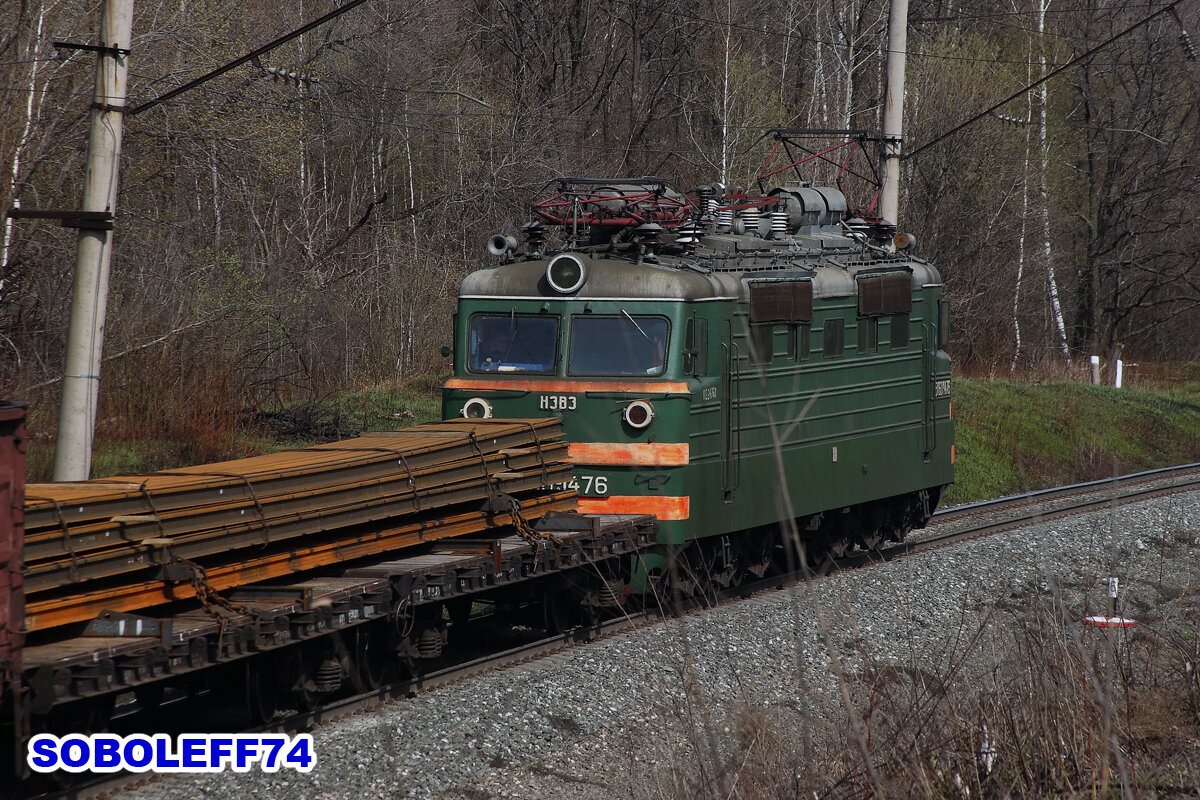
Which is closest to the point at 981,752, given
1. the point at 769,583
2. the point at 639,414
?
the point at 639,414

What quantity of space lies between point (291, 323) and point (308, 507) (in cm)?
1425

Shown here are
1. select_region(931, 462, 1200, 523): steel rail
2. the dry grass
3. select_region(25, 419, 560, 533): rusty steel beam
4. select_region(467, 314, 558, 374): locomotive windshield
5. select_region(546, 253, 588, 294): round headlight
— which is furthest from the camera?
select_region(931, 462, 1200, 523): steel rail

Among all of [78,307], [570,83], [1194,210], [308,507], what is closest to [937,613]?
[308,507]

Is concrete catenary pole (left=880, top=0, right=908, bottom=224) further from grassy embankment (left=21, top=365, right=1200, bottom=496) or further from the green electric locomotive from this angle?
the green electric locomotive

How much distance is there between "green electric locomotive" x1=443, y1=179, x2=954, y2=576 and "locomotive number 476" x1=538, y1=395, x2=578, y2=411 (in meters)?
0.01

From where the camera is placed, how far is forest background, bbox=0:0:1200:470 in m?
16.8

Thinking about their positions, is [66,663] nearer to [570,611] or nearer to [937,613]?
[570,611]

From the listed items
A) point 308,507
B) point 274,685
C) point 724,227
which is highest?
point 724,227

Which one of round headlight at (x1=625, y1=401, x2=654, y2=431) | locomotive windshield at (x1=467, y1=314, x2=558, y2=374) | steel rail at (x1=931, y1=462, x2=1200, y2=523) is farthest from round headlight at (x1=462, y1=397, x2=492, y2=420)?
steel rail at (x1=931, y1=462, x2=1200, y2=523)

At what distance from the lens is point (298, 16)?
29078mm

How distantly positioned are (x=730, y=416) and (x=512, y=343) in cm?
203

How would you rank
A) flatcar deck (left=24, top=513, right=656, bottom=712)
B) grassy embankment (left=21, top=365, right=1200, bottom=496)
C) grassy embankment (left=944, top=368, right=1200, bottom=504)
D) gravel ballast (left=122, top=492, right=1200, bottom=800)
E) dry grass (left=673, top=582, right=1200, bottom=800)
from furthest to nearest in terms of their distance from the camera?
grassy embankment (left=944, top=368, right=1200, bottom=504) → grassy embankment (left=21, top=365, right=1200, bottom=496) → gravel ballast (left=122, top=492, right=1200, bottom=800) → flatcar deck (left=24, top=513, right=656, bottom=712) → dry grass (left=673, top=582, right=1200, bottom=800)

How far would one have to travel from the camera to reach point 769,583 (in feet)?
43.4

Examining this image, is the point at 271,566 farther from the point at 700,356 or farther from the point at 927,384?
the point at 927,384
